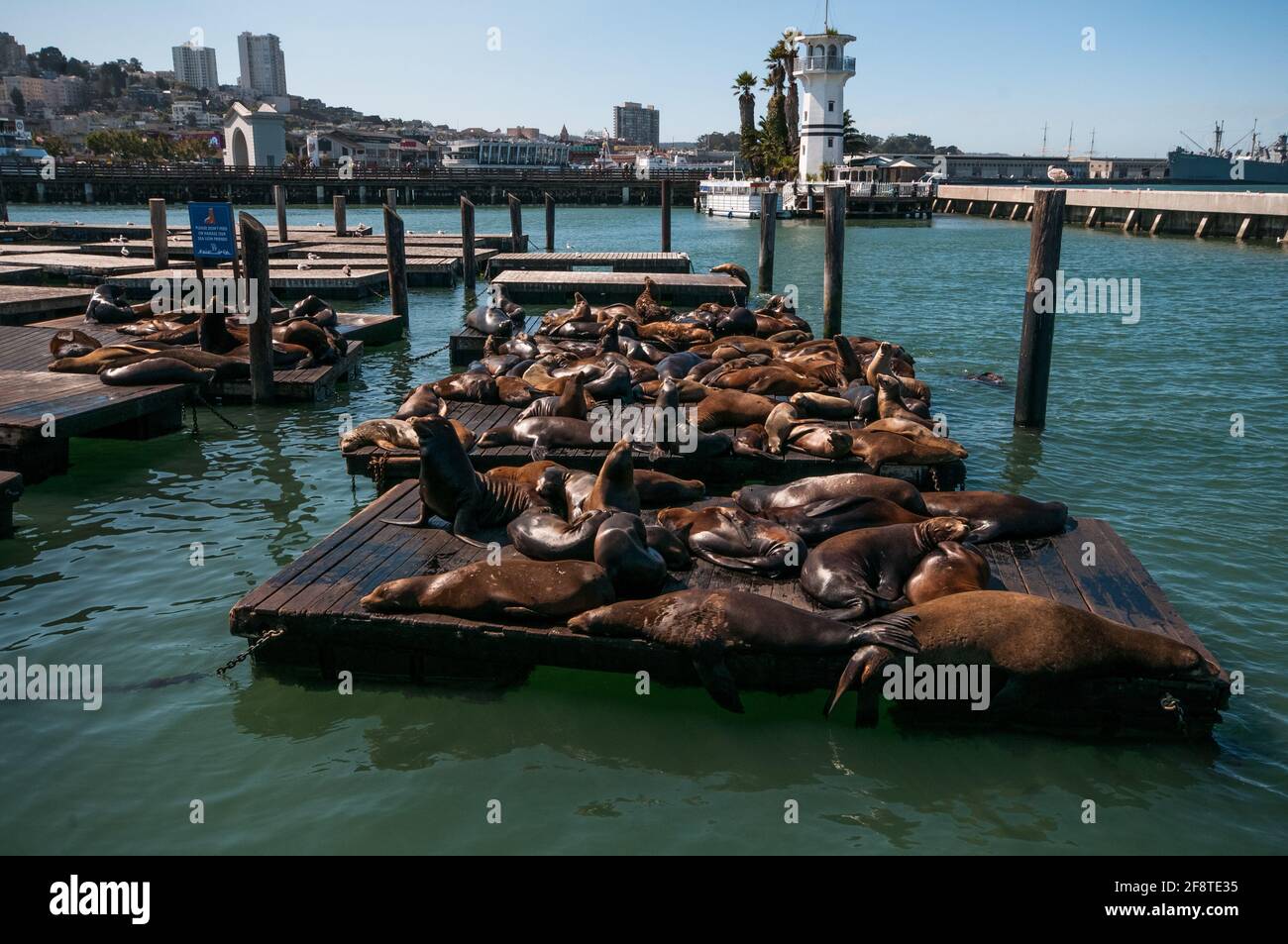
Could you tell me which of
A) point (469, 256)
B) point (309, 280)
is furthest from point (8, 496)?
point (469, 256)

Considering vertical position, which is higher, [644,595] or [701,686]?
[644,595]

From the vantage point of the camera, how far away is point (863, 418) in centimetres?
1012

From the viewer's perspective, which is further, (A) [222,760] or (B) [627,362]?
(B) [627,362]

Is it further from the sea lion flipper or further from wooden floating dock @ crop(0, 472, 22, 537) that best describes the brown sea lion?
wooden floating dock @ crop(0, 472, 22, 537)

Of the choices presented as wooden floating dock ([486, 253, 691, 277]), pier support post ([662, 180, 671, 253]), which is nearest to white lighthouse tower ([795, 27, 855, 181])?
pier support post ([662, 180, 671, 253])

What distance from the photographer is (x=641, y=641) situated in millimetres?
5465

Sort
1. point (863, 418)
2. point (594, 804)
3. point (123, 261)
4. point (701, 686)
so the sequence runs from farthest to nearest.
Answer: point (123, 261) < point (863, 418) < point (701, 686) < point (594, 804)

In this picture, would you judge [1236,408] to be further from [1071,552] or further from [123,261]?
[123,261]

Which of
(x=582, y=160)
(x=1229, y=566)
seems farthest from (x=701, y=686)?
(x=582, y=160)

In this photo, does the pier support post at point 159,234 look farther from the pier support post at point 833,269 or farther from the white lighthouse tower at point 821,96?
the white lighthouse tower at point 821,96

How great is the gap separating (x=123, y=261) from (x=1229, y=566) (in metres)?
26.7

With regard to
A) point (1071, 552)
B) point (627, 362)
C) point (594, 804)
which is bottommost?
point (594, 804)

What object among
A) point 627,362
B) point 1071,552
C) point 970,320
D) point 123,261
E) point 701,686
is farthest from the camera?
point 123,261

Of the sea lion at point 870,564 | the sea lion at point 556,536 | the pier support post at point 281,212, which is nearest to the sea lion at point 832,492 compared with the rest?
the sea lion at point 870,564
